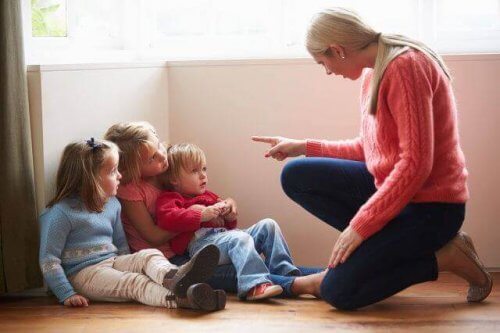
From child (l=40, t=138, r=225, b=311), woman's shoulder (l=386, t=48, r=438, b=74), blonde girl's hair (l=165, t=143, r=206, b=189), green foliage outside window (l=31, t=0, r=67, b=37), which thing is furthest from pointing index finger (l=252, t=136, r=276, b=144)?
green foliage outside window (l=31, t=0, r=67, b=37)

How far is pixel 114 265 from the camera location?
285 centimetres

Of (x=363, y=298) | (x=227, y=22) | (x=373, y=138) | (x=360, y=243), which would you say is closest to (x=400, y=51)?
(x=373, y=138)

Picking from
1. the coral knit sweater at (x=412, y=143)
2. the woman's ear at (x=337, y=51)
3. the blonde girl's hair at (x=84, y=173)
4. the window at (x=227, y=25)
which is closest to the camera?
the coral knit sweater at (x=412, y=143)

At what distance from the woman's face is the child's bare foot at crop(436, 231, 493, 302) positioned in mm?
565

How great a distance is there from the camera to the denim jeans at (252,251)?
2.81 meters

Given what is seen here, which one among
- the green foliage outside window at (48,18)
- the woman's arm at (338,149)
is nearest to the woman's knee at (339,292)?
the woman's arm at (338,149)

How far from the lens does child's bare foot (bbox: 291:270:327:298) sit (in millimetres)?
2762

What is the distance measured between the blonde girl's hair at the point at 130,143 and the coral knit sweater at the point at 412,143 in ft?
2.52

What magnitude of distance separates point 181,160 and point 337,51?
2.36ft

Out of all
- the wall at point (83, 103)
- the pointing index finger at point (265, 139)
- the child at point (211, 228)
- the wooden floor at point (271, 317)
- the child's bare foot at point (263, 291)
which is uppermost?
the wall at point (83, 103)

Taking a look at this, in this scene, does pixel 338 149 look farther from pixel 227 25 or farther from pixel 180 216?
pixel 227 25

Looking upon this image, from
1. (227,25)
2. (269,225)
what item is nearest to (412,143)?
(269,225)

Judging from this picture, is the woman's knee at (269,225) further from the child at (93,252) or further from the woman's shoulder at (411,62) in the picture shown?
the woman's shoulder at (411,62)

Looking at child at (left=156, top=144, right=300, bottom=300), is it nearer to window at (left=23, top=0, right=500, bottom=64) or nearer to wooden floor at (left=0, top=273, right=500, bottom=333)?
wooden floor at (left=0, top=273, right=500, bottom=333)
